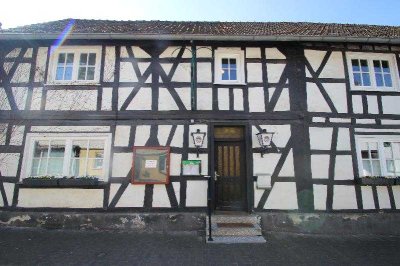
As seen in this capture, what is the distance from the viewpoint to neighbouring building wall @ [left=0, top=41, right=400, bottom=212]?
762 cm

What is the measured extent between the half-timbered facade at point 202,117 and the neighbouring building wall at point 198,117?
30 millimetres

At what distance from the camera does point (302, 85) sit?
820 cm

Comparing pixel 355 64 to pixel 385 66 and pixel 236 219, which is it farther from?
pixel 236 219

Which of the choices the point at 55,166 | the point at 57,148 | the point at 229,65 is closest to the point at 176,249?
the point at 55,166

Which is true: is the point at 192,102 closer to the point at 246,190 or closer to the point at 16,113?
the point at 246,190

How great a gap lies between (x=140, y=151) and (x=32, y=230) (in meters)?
3.47

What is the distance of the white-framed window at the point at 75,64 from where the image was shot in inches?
325

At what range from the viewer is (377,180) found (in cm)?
765

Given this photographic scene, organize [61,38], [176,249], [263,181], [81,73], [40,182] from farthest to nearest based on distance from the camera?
[81,73] < [61,38] < [263,181] < [40,182] < [176,249]

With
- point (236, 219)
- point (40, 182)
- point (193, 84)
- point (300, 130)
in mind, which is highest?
point (193, 84)

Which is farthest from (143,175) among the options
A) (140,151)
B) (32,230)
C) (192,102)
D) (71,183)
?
(32,230)

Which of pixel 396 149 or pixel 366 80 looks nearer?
pixel 396 149

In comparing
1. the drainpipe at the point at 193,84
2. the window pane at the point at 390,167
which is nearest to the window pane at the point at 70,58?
the drainpipe at the point at 193,84

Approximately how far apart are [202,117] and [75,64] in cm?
424
